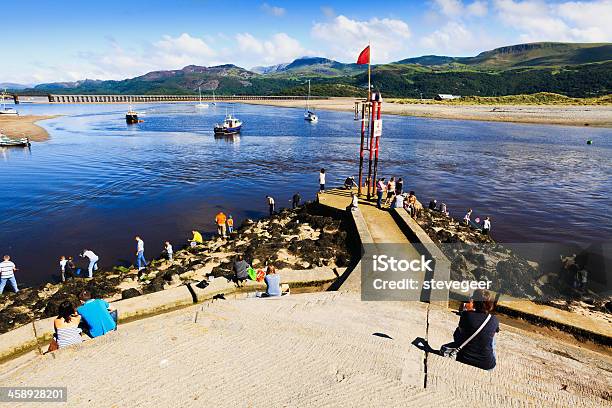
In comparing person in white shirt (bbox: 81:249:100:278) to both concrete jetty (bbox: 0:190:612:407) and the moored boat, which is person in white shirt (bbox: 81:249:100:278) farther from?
the moored boat

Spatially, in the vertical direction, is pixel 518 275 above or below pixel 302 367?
below

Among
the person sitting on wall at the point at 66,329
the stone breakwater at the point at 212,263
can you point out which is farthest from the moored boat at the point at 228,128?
the person sitting on wall at the point at 66,329

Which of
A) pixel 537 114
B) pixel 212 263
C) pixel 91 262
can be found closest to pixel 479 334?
pixel 212 263

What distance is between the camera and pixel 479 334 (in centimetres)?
630

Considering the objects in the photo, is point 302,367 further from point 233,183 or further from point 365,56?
point 233,183

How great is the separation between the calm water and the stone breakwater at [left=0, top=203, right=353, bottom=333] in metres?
2.89

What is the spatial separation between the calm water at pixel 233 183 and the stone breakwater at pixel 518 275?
501 centimetres

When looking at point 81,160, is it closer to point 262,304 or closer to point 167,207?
point 167,207

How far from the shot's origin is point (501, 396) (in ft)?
19.9

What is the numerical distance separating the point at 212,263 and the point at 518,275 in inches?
494

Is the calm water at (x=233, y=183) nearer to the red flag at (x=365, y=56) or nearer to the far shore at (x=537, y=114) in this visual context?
the red flag at (x=365, y=56)

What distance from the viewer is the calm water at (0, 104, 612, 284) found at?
22109mm

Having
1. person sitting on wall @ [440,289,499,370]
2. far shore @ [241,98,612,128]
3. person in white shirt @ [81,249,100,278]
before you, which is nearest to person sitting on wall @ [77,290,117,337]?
person sitting on wall @ [440,289,499,370]

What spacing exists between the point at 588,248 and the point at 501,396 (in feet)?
56.9
